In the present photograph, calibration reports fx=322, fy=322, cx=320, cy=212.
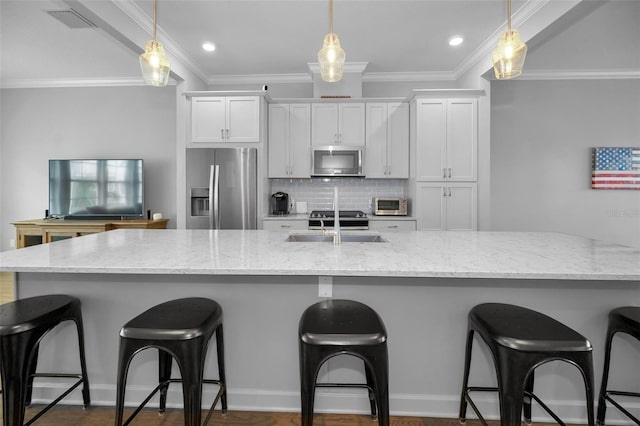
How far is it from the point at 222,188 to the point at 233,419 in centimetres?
266

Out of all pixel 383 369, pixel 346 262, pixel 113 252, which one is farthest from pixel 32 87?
pixel 383 369

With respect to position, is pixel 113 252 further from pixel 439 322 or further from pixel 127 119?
pixel 127 119

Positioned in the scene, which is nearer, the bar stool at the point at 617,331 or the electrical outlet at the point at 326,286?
the bar stool at the point at 617,331

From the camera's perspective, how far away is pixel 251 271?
1271 mm

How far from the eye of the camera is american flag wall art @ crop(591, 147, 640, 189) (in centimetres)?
443

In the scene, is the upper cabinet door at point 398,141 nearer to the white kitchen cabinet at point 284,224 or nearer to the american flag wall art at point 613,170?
the white kitchen cabinet at point 284,224

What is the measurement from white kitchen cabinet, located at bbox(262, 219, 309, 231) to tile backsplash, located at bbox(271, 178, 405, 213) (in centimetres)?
62

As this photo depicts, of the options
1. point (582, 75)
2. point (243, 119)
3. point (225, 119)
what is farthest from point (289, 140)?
point (582, 75)

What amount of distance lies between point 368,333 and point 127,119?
16.6 ft

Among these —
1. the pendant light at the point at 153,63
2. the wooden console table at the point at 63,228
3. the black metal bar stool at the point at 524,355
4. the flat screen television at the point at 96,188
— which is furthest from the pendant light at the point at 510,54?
the flat screen television at the point at 96,188

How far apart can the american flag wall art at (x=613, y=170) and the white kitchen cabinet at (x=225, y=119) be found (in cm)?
461

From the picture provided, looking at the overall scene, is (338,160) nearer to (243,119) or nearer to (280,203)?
(280,203)

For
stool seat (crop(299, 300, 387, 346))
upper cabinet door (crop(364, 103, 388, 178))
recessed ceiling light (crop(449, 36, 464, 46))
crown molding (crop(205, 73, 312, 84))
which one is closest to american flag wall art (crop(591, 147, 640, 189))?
recessed ceiling light (crop(449, 36, 464, 46))

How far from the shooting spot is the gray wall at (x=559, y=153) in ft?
14.6
